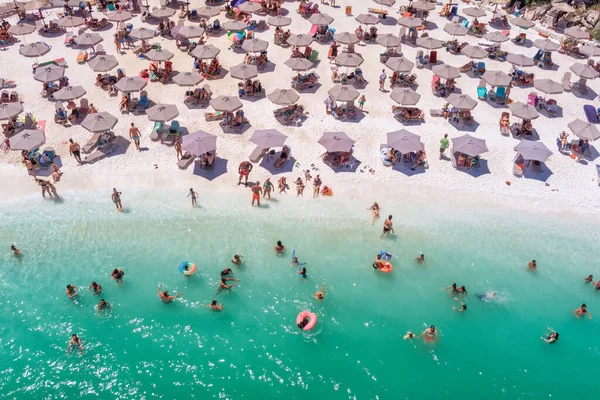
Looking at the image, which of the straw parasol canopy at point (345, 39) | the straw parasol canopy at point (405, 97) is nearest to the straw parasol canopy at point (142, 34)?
the straw parasol canopy at point (345, 39)

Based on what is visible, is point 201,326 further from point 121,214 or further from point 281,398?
point 121,214

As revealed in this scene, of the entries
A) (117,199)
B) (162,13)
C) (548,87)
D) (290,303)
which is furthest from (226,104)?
(548,87)

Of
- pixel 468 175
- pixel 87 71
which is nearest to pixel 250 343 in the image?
pixel 468 175

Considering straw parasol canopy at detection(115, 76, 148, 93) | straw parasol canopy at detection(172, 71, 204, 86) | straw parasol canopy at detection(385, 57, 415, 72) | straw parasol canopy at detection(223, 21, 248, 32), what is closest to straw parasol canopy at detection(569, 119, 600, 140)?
Result: straw parasol canopy at detection(385, 57, 415, 72)

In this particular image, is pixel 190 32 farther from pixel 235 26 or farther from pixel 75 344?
pixel 75 344

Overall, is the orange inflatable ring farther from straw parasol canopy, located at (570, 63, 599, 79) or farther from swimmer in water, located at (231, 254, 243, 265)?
straw parasol canopy, located at (570, 63, 599, 79)
